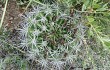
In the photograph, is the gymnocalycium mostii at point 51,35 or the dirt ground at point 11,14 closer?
the gymnocalycium mostii at point 51,35

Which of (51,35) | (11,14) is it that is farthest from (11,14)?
(51,35)

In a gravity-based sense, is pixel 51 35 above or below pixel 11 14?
below

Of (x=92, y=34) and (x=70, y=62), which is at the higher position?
(x=92, y=34)

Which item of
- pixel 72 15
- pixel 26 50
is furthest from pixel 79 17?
pixel 26 50

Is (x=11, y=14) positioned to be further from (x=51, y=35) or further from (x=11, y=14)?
(x=51, y=35)

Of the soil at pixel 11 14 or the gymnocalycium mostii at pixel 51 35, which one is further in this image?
the soil at pixel 11 14

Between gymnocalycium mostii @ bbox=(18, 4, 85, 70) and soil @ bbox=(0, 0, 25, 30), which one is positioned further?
soil @ bbox=(0, 0, 25, 30)

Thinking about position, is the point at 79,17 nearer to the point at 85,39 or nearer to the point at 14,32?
the point at 85,39

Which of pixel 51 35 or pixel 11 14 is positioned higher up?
pixel 11 14
